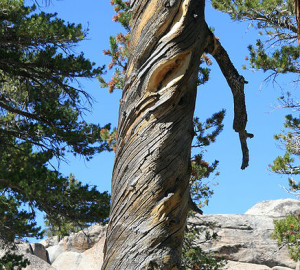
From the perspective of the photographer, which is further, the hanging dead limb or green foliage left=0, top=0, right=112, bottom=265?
green foliage left=0, top=0, right=112, bottom=265

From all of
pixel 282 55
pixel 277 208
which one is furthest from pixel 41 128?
pixel 277 208

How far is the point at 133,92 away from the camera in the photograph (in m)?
2.88

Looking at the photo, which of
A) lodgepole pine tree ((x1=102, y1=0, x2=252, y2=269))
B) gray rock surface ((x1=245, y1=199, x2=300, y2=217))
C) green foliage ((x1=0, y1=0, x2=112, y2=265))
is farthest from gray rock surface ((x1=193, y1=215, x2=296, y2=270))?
lodgepole pine tree ((x1=102, y1=0, x2=252, y2=269))

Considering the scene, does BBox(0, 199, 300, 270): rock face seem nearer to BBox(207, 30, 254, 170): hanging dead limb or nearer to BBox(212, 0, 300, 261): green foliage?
BBox(212, 0, 300, 261): green foliage

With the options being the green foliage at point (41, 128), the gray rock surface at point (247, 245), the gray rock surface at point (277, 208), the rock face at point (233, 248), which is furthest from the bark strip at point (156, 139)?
the gray rock surface at point (277, 208)

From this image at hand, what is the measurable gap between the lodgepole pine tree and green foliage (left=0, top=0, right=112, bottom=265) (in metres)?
6.12

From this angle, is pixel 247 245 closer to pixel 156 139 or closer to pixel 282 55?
pixel 282 55

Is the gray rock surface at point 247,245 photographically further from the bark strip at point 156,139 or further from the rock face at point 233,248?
the bark strip at point 156,139

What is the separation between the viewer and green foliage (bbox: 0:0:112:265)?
360 inches

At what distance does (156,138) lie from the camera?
105 inches

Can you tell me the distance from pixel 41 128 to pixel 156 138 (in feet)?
24.5

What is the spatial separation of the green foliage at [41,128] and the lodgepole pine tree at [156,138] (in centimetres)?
612

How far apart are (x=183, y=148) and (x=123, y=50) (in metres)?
9.04

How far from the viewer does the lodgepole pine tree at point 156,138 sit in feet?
8.55
